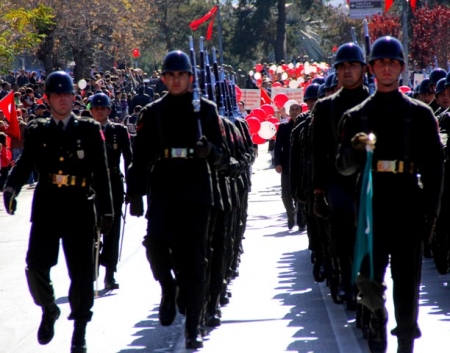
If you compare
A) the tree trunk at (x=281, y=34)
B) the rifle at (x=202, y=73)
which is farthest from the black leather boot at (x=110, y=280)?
the tree trunk at (x=281, y=34)

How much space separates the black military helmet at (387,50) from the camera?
8.23 metres

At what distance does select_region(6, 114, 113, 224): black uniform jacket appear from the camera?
9.27m

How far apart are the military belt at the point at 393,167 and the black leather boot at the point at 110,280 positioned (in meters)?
5.74

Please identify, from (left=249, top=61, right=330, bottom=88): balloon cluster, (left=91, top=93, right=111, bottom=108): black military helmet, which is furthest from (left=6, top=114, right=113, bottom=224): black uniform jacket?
(left=249, top=61, right=330, bottom=88): balloon cluster

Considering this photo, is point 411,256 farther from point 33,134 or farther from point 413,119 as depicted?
point 33,134

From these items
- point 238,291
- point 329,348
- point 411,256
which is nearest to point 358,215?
point 411,256

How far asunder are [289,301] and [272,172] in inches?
895

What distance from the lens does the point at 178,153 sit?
941 centimetres

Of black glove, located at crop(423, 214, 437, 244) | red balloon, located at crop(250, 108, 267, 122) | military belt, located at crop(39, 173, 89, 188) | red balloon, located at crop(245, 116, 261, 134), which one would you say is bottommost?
red balloon, located at crop(245, 116, 261, 134)

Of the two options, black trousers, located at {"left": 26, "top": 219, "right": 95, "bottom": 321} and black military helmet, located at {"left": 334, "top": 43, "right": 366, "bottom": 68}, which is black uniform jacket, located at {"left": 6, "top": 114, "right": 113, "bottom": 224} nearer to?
black trousers, located at {"left": 26, "top": 219, "right": 95, "bottom": 321}

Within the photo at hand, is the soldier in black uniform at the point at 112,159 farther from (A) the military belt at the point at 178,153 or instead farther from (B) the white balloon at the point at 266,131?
(B) the white balloon at the point at 266,131

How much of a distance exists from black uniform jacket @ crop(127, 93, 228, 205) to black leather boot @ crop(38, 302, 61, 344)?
105cm

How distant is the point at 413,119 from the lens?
8102 mm

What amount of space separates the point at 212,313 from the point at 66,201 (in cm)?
207
